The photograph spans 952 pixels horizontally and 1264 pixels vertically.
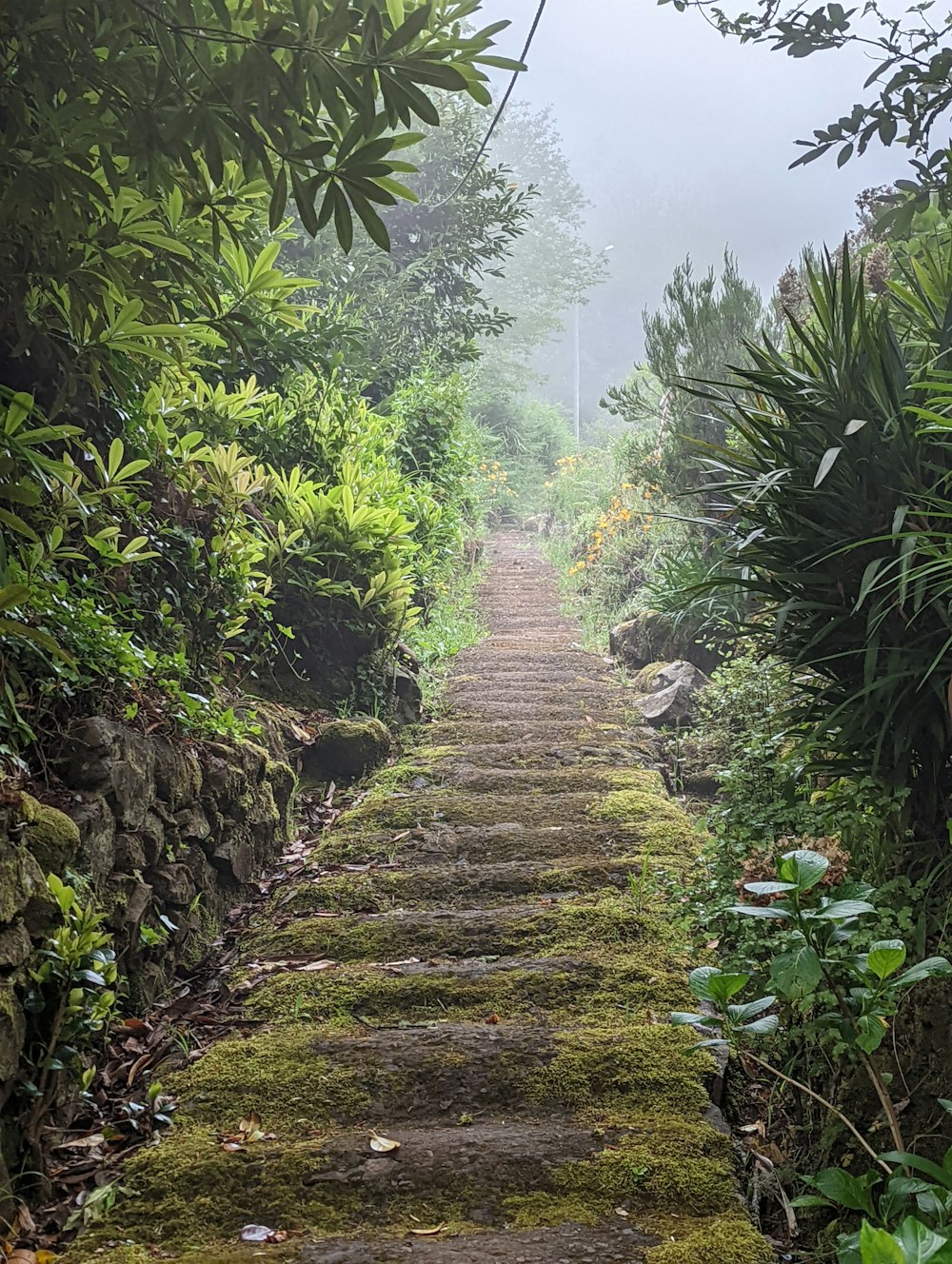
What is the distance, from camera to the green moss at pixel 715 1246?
1383 mm

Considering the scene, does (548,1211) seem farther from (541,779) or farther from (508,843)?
(541,779)

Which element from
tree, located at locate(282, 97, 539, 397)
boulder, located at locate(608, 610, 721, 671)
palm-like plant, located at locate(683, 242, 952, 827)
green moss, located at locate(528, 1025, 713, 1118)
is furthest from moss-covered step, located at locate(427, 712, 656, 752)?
tree, located at locate(282, 97, 539, 397)

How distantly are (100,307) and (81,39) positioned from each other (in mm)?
524

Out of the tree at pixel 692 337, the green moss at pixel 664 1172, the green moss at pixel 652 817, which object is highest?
the tree at pixel 692 337

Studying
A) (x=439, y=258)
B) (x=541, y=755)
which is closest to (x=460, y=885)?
(x=541, y=755)

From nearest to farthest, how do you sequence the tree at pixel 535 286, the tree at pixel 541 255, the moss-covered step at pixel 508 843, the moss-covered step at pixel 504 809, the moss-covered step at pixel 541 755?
the moss-covered step at pixel 508 843 → the moss-covered step at pixel 504 809 → the moss-covered step at pixel 541 755 → the tree at pixel 535 286 → the tree at pixel 541 255

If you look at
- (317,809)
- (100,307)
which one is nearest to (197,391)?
(100,307)

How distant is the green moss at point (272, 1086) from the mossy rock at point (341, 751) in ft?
6.38

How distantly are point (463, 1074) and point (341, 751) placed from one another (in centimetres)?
225

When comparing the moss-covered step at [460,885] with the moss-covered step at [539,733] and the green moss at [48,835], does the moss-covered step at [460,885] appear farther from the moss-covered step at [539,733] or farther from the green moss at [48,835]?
the moss-covered step at [539,733]

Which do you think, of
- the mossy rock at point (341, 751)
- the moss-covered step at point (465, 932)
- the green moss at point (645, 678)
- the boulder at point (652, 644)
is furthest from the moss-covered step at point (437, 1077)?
the boulder at point (652, 644)

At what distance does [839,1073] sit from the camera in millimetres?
1812

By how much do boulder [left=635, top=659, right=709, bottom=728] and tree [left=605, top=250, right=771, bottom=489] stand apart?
2754 millimetres

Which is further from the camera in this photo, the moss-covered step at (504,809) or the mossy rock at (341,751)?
the mossy rock at (341,751)
